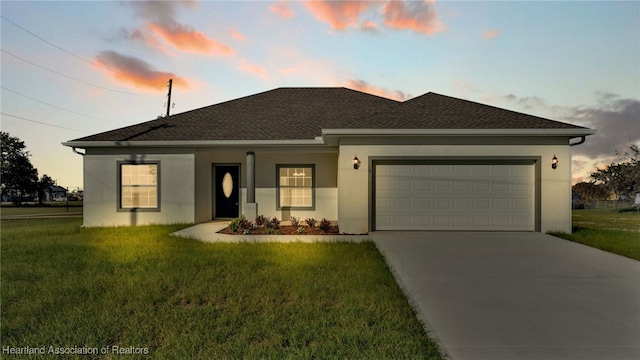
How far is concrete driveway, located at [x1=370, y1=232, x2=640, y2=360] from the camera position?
326 cm

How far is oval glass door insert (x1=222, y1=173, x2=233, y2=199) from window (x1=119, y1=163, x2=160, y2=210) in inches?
97.1

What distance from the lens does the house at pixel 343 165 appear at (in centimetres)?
962

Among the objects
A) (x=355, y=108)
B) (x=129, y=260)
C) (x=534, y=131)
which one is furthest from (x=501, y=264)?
(x=355, y=108)

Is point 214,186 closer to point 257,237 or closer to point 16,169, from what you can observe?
point 257,237

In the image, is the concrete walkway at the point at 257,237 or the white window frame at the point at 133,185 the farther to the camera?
the white window frame at the point at 133,185

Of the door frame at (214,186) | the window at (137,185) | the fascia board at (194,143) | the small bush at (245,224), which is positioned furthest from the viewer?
the door frame at (214,186)

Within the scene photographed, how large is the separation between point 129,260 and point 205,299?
9.66 ft

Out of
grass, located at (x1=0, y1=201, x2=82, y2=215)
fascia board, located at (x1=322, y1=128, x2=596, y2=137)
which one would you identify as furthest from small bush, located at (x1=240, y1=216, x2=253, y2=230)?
grass, located at (x1=0, y1=201, x2=82, y2=215)

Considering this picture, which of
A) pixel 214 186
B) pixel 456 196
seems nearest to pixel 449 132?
pixel 456 196

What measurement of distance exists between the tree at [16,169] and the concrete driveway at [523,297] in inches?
1845

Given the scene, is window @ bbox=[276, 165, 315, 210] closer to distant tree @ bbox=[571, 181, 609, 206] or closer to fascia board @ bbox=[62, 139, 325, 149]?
fascia board @ bbox=[62, 139, 325, 149]

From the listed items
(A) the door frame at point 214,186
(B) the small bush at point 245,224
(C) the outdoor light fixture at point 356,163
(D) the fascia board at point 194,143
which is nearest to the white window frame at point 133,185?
(D) the fascia board at point 194,143

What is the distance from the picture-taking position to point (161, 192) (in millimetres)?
11602

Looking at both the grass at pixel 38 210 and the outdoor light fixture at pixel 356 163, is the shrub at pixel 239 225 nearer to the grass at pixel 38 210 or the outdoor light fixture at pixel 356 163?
the outdoor light fixture at pixel 356 163
